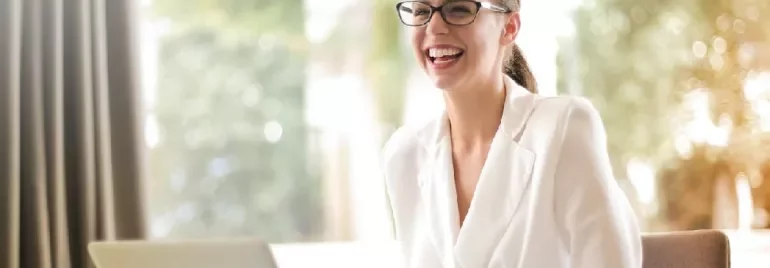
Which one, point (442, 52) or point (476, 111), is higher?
point (442, 52)

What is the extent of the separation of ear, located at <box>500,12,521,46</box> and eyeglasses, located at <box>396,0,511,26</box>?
21 millimetres

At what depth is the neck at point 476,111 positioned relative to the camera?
1.41 meters

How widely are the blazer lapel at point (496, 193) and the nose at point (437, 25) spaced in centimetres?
17

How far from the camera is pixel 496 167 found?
1.38 m

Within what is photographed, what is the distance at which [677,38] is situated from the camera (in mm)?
2498

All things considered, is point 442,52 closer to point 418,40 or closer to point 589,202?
point 418,40

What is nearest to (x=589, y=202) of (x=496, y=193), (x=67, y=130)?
(x=496, y=193)

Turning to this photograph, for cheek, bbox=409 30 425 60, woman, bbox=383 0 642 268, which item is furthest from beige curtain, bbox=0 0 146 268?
cheek, bbox=409 30 425 60

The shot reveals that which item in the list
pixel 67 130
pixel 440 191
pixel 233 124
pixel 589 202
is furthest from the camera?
pixel 233 124

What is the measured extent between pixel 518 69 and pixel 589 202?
1.39ft

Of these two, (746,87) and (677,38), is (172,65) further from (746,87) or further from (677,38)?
(746,87)

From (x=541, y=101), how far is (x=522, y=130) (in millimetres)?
61

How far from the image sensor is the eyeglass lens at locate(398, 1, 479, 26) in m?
1.36

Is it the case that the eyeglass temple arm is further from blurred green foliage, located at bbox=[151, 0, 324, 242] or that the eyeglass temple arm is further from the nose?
blurred green foliage, located at bbox=[151, 0, 324, 242]
